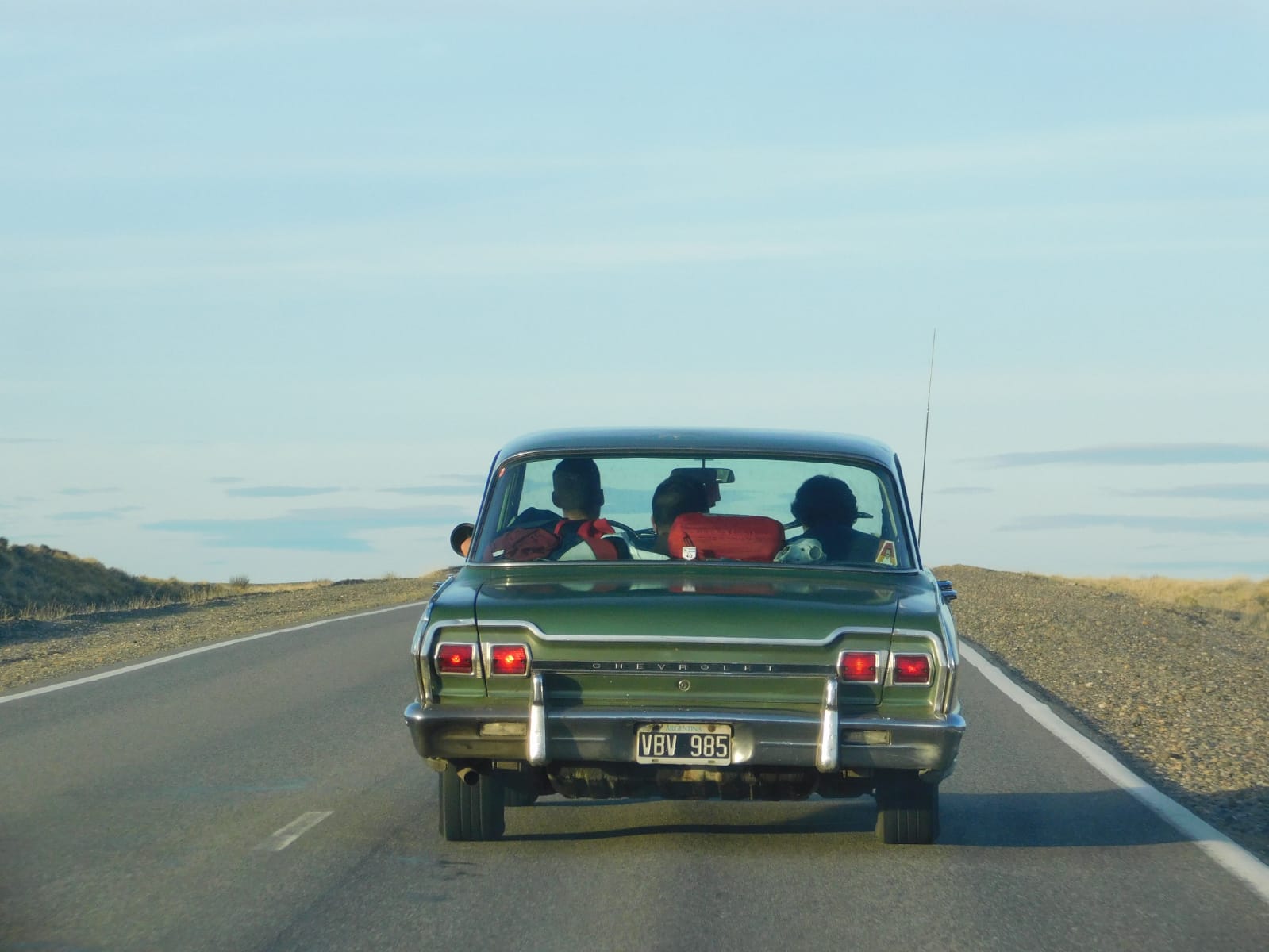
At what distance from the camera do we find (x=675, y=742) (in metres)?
6.18

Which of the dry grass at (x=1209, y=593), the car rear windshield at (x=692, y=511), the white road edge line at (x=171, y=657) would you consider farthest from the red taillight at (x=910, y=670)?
the dry grass at (x=1209, y=593)

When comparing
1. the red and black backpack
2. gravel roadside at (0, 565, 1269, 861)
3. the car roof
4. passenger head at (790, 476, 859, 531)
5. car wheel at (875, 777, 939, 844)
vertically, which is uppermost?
the car roof

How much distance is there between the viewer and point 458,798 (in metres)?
6.92

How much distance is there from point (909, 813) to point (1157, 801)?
6.63 ft

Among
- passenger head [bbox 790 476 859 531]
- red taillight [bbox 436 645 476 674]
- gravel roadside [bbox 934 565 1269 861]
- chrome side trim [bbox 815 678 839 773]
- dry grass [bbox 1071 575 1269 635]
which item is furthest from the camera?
dry grass [bbox 1071 575 1269 635]

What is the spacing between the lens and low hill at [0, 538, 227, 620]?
3719 cm

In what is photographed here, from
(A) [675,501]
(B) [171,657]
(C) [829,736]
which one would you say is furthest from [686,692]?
(B) [171,657]

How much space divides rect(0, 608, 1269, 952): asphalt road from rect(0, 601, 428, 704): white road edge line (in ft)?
9.40

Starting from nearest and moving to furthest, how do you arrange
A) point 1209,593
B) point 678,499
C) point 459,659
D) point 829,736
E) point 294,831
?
point 829,736
point 459,659
point 294,831
point 678,499
point 1209,593

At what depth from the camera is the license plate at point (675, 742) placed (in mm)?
6168

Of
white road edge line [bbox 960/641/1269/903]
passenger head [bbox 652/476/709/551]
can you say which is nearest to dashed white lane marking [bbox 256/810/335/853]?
passenger head [bbox 652/476/709/551]

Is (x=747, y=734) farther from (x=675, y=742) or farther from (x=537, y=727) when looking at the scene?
(x=537, y=727)

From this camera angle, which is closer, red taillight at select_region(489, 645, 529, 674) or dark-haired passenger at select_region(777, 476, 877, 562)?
red taillight at select_region(489, 645, 529, 674)

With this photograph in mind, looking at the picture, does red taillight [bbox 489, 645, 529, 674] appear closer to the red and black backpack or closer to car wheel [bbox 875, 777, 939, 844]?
the red and black backpack
